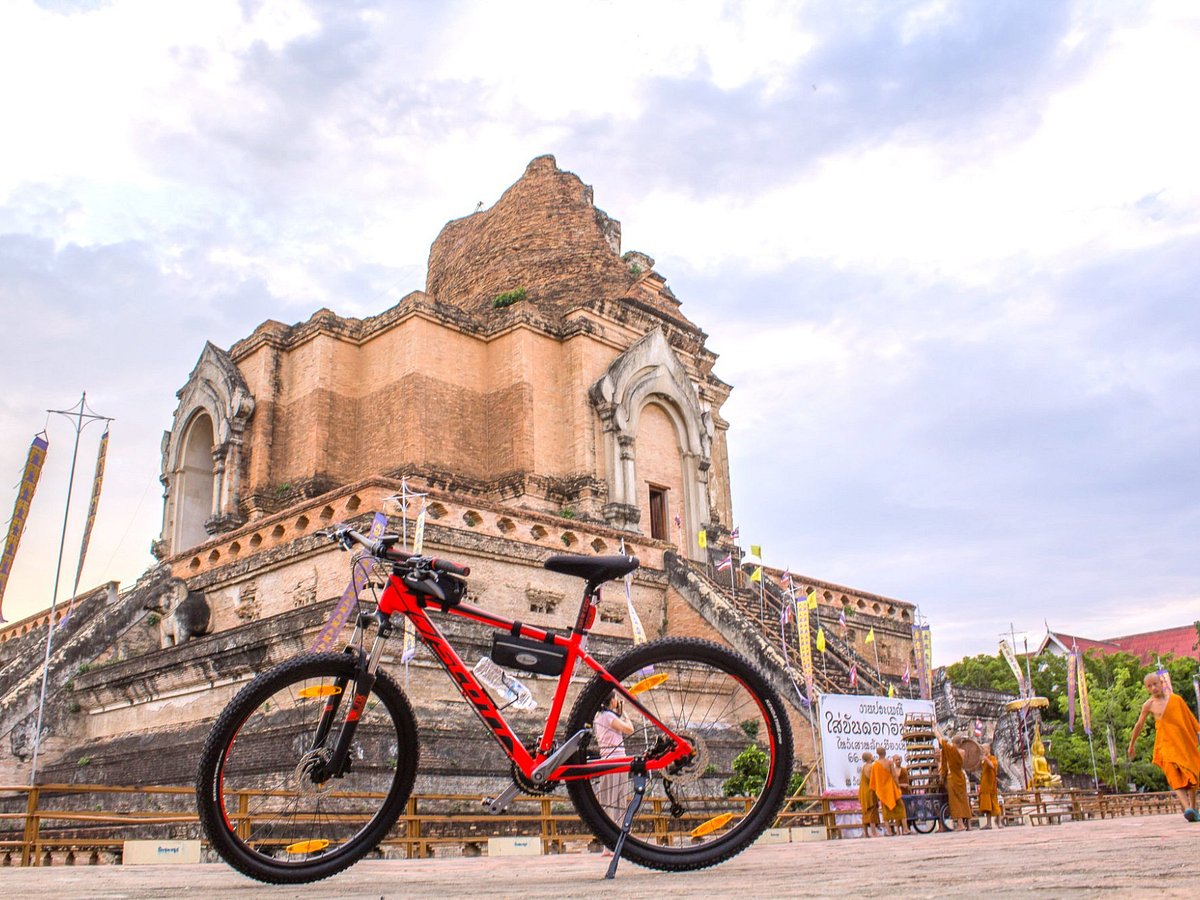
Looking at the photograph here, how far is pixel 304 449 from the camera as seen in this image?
845 inches

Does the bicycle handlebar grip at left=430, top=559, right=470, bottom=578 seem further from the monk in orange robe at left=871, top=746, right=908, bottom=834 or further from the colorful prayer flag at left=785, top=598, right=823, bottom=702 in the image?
the colorful prayer flag at left=785, top=598, right=823, bottom=702

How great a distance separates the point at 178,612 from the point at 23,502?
286 cm

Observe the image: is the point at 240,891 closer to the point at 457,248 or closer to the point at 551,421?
the point at 551,421

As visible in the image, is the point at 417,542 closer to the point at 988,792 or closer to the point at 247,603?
the point at 247,603

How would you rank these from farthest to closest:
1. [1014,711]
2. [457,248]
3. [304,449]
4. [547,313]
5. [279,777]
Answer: [457,248] → [547,313] → [304,449] → [1014,711] → [279,777]

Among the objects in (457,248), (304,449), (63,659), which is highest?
(457,248)

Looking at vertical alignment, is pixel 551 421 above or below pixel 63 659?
above

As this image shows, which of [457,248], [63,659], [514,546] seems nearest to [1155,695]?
[514,546]

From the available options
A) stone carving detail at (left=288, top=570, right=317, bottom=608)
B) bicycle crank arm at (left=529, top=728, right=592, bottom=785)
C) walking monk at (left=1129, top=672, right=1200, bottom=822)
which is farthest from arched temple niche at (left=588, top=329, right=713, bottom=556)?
bicycle crank arm at (left=529, top=728, right=592, bottom=785)

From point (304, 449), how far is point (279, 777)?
17.2 metres

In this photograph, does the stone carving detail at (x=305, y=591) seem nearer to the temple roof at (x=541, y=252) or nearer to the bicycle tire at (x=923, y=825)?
the bicycle tire at (x=923, y=825)

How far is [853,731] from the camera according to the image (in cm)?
1357

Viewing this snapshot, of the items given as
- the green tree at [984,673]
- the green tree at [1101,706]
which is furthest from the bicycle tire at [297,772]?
the green tree at [984,673]

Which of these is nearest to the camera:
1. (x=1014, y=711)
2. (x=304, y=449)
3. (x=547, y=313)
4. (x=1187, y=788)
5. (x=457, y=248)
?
(x=1187, y=788)
